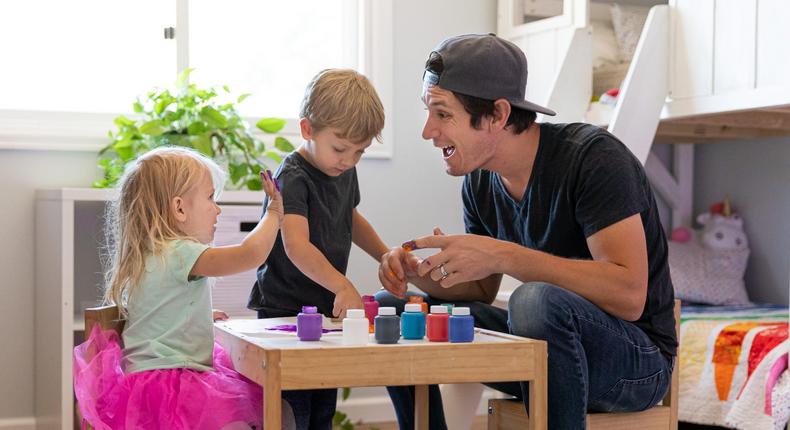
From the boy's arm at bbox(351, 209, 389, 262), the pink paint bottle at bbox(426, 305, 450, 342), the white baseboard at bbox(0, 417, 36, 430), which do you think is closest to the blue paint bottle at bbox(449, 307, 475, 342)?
the pink paint bottle at bbox(426, 305, 450, 342)

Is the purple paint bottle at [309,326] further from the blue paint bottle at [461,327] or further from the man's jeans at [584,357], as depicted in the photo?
the man's jeans at [584,357]

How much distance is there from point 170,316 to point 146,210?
0.67 ft

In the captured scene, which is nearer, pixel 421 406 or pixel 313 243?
pixel 421 406

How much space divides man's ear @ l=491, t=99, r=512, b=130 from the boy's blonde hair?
0.86 ft

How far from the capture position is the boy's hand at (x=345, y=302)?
1905 mm

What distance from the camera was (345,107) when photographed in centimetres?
204

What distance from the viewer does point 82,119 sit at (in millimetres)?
3002

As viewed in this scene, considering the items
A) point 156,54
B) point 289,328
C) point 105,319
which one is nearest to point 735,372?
point 289,328

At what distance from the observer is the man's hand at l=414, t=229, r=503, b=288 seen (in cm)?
175

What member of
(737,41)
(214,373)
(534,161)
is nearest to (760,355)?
(737,41)

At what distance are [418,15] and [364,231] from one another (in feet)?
4.40

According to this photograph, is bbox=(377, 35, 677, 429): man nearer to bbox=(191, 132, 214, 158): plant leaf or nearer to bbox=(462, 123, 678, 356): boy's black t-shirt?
bbox=(462, 123, 678, 356): boy's black t-shirt

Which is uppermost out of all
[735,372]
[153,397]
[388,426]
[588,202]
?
[588,202]

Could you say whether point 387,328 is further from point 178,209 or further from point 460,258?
point 178,209
